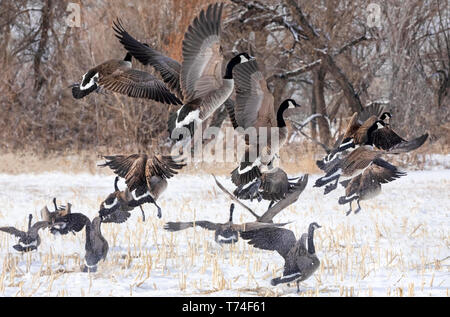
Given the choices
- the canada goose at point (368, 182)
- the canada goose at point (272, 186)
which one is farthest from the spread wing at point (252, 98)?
the canada goose at point (368, 182)

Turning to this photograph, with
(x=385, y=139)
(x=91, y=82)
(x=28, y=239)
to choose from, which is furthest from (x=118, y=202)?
(x=385, y=139)

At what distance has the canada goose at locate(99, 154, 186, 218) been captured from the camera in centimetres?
489

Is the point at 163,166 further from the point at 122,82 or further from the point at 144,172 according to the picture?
the point at 122,82

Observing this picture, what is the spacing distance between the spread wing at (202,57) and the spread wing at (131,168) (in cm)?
74

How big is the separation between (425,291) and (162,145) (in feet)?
30.5

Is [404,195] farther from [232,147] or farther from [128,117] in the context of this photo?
[128,117]

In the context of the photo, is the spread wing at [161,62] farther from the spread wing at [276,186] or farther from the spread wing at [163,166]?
the spread wing at [276,186]

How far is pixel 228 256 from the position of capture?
505cm

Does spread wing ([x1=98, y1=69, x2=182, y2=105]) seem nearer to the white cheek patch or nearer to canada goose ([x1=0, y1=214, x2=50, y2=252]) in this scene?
the white cheek patch

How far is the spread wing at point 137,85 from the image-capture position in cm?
467

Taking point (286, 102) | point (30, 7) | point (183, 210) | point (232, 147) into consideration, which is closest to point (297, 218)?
point (183, 210)

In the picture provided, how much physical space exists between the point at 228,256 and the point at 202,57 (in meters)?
1.63

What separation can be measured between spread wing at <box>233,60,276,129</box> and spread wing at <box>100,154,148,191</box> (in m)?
0.85

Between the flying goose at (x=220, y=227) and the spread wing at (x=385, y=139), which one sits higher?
the spread wing at (x=385, y=139)
